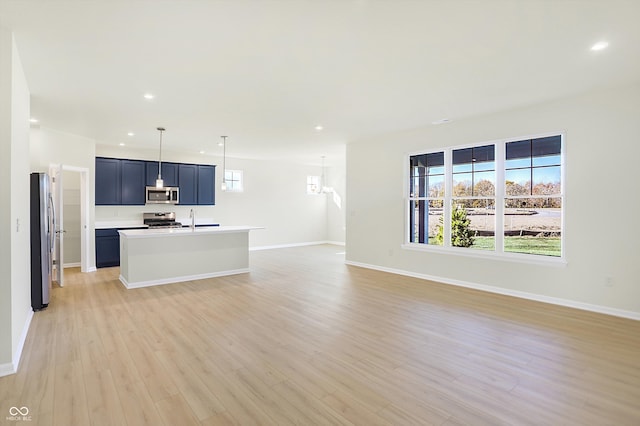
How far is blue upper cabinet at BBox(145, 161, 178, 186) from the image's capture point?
760 cm

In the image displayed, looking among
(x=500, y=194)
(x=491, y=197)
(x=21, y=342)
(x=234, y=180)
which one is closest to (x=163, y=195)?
(x=234, y=180)

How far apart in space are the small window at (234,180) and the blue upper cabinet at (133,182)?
7.45ft

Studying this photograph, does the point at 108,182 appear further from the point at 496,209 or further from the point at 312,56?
the point at 496,209

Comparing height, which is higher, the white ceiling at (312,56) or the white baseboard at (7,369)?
the white ceiling at (312,56)

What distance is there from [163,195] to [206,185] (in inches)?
42.9

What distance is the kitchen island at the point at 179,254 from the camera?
5.25m

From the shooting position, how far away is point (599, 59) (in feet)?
10.3

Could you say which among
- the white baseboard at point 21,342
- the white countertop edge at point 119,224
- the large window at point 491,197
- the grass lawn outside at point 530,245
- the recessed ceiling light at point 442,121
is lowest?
the white baseboard at point 21,342

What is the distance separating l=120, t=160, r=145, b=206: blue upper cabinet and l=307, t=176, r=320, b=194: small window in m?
5.01

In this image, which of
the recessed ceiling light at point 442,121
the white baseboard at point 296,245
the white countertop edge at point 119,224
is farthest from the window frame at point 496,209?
the white countertop edge at point 119,224

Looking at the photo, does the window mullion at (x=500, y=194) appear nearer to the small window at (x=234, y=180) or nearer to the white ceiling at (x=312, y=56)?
the white ceiling at (x=312, y=56)

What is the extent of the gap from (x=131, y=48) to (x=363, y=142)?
4810 millimetres

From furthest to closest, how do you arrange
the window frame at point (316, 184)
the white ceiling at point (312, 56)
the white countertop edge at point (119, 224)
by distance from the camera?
the window frame at point (316, 184) < the white countertop edge at point (119, 224) < the white ceiling at point (312, 56)

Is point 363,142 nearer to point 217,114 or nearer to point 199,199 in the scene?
point 217,114
